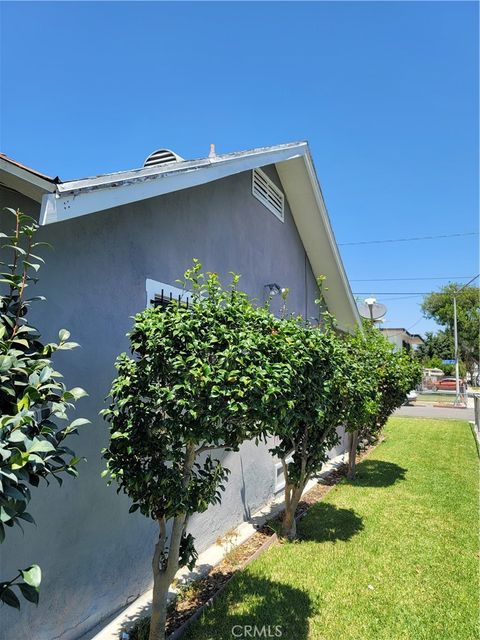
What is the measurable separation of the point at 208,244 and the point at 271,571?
4211 millimetres

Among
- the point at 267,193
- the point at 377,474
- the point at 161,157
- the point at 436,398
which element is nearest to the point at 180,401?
the point at 161,157

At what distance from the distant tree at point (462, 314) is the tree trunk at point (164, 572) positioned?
49.5 m

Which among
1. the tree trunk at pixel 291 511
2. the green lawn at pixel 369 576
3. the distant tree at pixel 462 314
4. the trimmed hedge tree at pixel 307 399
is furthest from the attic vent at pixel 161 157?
the distant tree at pixel 462 314

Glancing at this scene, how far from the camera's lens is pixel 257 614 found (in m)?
3.93

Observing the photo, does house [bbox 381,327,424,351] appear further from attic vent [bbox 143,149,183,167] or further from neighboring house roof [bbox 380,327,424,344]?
attic vent [bbox 143,149,183,167]

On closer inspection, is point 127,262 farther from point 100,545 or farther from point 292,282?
point 292,282

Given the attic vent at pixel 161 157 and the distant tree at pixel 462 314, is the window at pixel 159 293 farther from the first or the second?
the distant tree at pixel 462 314

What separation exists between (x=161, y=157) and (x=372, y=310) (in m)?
8.02

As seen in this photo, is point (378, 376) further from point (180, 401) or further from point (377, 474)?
point (180, 401)

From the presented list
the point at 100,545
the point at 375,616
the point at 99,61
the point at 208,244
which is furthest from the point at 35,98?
the point at 375,616

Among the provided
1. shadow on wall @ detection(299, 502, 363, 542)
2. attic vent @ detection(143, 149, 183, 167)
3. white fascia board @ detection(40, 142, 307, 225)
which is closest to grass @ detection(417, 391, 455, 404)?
shadow on wall @ detection(299, 502, 363, 542)

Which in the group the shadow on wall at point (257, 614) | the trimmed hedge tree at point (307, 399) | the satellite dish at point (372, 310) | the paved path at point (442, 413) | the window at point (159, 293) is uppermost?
the satellite dish at point (372, 310)

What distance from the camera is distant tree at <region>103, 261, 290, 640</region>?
2.96 m

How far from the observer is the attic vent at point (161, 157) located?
6301mm
